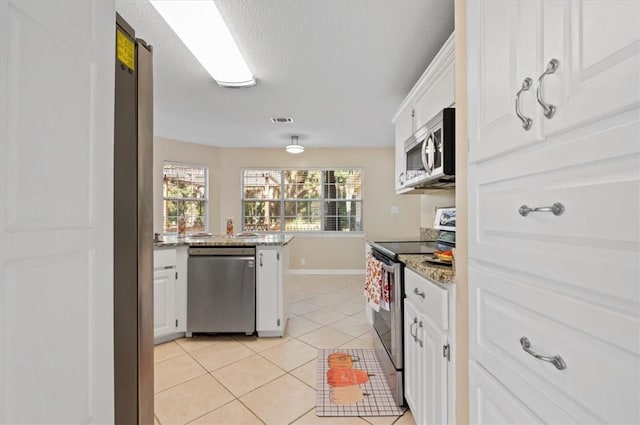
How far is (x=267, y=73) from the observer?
2.61 m

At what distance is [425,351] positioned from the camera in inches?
52.9

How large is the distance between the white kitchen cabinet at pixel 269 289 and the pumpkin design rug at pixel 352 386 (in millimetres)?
545

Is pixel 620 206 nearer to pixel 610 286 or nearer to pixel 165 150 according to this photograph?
pixel 610 286

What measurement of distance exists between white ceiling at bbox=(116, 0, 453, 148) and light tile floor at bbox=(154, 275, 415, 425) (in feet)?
7.99

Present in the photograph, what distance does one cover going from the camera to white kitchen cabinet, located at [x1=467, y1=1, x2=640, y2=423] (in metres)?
0.47

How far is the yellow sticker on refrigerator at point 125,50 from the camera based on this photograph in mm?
947

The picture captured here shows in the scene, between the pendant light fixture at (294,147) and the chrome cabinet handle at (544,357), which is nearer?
the chrome cabinet handle at (544,357)

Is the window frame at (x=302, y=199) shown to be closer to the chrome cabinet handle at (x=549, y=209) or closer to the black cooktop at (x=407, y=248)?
the black cooktop at (x=407, y=248)

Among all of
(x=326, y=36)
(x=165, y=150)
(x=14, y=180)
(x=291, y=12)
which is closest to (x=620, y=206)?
(x=14, y=180)

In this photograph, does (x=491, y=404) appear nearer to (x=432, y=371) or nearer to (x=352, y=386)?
(x=432, y=371)

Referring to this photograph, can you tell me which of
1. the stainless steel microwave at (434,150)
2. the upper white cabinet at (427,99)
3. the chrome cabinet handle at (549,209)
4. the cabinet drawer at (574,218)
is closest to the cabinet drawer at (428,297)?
the cabinet drawer at (574,218)

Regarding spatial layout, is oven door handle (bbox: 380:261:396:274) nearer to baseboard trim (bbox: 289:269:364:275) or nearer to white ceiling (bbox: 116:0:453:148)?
white ceiling (bbox: 116:0:453:148)

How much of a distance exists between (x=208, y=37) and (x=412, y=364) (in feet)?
8.05

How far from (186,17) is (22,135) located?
168cm
